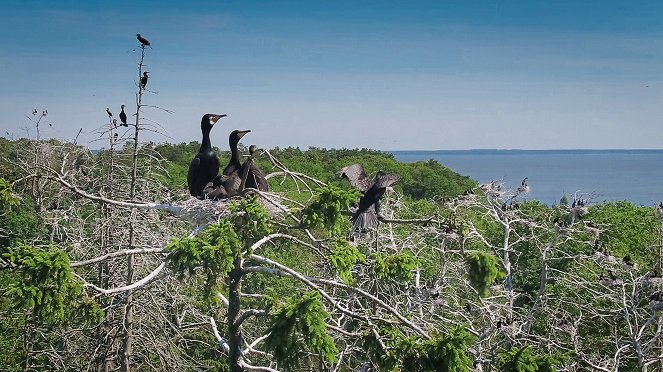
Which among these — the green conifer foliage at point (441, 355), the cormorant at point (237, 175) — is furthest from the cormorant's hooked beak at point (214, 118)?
the green conifer foliage at point (441, 355)

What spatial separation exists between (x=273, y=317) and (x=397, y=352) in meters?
0.98

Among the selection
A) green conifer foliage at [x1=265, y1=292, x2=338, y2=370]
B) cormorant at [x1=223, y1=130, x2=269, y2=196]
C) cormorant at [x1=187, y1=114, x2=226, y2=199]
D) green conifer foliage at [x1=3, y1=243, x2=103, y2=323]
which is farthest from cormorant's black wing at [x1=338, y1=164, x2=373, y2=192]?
green conifer foliage at [x1=3, y1=243, x2=103, y2=323]

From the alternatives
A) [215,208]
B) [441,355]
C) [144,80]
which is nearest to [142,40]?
[144,80]

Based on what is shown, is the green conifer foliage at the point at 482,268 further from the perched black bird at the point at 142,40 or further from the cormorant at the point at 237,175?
the perched black bird at the point at 142,40

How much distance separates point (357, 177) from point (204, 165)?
5.97ft

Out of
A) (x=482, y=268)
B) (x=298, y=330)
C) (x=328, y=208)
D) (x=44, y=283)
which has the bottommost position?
(x=298, y=330)

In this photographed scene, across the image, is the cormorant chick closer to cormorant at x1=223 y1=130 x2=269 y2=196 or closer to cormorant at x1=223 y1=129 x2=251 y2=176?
cormorant at x1=223 y1=130 x2=269 y2=196

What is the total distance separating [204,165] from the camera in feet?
21.6

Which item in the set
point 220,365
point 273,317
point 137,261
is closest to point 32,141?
point 137,261

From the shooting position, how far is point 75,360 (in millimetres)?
9305

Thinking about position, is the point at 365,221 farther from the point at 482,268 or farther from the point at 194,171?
the point at 194,171

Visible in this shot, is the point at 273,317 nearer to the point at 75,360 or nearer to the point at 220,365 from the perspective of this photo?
the point at 75,360

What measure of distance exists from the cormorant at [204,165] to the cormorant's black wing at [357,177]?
4.99 feet

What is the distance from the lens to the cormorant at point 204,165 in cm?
658
